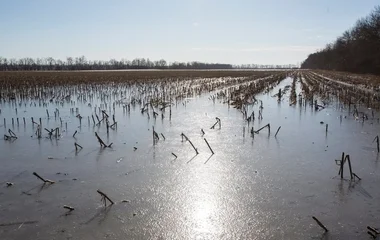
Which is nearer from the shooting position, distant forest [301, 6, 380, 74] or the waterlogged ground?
the waterlogged ground

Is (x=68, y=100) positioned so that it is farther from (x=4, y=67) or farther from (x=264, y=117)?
(x=4, y=67)

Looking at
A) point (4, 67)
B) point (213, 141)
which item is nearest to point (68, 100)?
point (213, 141)

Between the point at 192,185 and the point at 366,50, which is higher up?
the point at 366,50

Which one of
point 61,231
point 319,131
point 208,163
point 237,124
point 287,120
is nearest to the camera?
point 61,231

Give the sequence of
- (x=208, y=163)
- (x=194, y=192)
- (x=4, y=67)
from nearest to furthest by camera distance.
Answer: (x=194, y=192), (x=208, y=163), (x=4, y=67)

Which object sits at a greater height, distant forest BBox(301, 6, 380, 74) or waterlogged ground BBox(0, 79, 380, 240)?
distant forest BBox(301, 6, 380, 74)

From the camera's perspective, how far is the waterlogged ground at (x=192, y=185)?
13.2 ft

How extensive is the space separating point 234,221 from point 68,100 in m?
14.1

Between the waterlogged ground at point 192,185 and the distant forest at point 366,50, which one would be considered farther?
the distant forest at point 366,50

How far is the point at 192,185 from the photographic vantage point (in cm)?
541

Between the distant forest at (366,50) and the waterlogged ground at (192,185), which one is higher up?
the distant forest at (366,50)

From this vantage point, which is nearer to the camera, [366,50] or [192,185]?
[192,185]

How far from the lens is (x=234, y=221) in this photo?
4168mm

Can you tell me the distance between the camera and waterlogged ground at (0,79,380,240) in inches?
158
